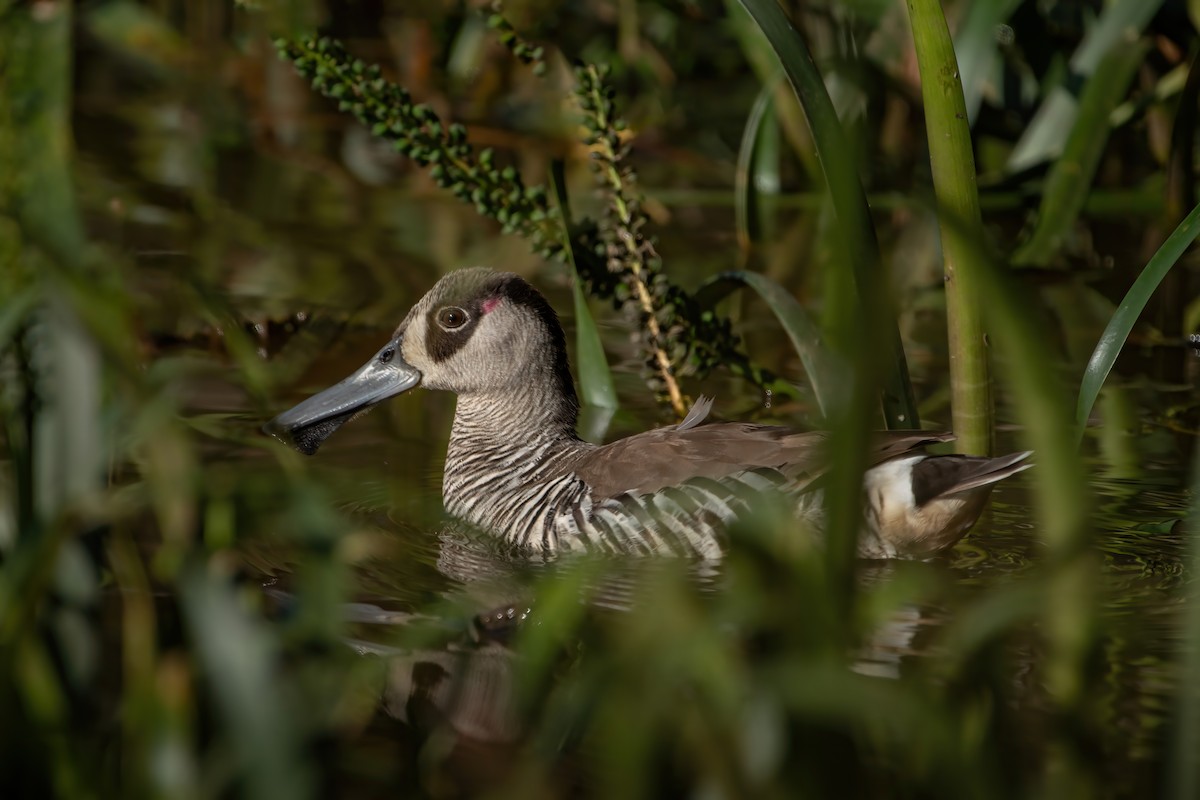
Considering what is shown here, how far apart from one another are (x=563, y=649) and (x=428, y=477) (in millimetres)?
2069

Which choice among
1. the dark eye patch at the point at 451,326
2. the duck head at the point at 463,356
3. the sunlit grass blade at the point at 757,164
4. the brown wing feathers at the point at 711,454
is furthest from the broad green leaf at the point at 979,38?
the brown wing feathers at the point at 711,454

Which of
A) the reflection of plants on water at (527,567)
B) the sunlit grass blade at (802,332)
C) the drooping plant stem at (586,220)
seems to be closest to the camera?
the reflection of plants on water at (527,567)

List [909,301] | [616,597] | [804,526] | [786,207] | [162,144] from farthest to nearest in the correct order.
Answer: [162,144] → [786,207] → [909,301] → [804,526] → [616,597]

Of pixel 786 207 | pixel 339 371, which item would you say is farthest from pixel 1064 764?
pixel 786 207

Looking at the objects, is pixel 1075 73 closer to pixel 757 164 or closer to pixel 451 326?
pixel 757 164

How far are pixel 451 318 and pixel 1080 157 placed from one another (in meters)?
3.10

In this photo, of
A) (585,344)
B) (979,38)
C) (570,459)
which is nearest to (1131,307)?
(570,459)

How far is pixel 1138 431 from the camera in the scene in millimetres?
6004

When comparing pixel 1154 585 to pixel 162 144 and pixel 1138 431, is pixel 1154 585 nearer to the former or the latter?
pixel 1138 431

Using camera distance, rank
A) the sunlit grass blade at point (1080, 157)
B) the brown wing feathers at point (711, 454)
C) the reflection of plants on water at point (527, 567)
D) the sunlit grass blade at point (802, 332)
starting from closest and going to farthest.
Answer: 1. the reflection of plants on water at point (527, 567)
2. the brown wing feathers at point (711, 454)
3. the sunlit grass blade at point (802, 332)
4. the sunlit grass blade at point (1080, 157)

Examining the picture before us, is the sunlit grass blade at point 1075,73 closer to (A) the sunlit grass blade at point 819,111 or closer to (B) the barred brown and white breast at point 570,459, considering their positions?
(B) the barred brown and white breast at point 570,459

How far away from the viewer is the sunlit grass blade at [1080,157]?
720cm

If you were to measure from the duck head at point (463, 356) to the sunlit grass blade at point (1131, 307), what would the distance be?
1.83 meters

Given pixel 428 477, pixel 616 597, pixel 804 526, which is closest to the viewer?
pixel 616 597
